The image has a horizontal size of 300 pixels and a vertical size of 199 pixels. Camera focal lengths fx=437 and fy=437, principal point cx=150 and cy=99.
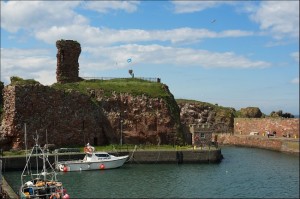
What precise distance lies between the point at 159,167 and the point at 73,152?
11.8 meters

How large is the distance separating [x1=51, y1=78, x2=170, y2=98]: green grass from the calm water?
1646 centimetres

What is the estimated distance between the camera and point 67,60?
247 feet

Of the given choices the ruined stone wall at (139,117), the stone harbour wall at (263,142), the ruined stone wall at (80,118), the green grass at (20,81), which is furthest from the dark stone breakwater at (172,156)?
the stone harbour wall at (263,142)

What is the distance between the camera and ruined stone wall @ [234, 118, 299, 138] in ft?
270

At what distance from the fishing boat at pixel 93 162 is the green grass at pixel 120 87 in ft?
54.4

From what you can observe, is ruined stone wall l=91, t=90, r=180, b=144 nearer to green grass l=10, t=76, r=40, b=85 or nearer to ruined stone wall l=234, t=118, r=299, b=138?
Result: green grass l=10, t=76, r=40, b=85

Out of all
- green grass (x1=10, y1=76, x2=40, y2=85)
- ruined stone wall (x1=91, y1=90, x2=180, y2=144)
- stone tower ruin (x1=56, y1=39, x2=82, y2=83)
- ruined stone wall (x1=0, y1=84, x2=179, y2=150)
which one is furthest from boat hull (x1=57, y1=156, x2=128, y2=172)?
stone tower ruin (x1=56, y1=39, x2=82, y2=83)

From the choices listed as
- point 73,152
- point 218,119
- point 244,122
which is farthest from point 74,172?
point 218,119

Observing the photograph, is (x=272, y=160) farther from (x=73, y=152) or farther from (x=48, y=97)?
(x=48, y=97)

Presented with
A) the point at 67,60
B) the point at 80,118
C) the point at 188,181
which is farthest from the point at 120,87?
→ the point at 188,181

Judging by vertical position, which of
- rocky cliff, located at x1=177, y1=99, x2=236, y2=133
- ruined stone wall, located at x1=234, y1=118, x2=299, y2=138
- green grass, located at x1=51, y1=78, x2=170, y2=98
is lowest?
ruined stone wall, located at x1=234, y1=118, x2=299, y2=138

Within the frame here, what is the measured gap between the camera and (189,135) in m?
73.2

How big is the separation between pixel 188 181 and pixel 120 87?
1149 inches

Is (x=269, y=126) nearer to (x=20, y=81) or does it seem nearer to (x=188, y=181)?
(x=188, y=181)
